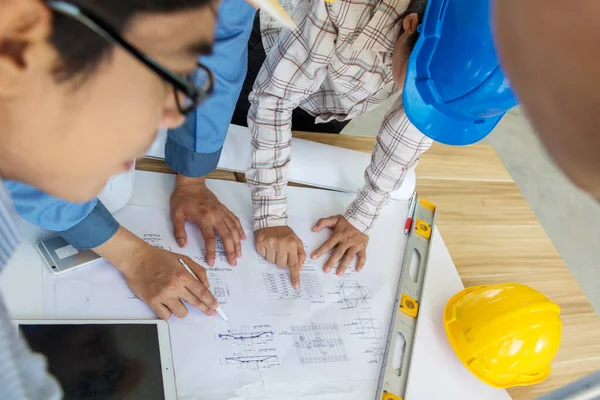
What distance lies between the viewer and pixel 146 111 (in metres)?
0.33

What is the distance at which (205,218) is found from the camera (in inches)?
31.1

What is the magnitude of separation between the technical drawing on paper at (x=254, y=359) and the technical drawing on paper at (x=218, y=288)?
0.27 feet

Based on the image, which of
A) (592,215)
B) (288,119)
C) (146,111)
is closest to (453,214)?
(288,119)

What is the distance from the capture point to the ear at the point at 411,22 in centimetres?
69

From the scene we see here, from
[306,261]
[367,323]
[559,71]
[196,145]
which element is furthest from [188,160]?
[559,71]

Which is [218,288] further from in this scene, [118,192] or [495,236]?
[495,236]

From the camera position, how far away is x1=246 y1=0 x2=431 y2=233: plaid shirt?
77cm

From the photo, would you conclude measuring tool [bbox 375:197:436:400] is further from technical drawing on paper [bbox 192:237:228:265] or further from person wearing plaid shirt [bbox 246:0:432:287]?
technical drawing on paper [bbox 192:237:228:265]

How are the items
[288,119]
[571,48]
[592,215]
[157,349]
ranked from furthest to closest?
[592,215]
[288,119]
[157,349]
[571,48]

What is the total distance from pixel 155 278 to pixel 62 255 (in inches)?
4.7

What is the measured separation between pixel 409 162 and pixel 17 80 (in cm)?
71

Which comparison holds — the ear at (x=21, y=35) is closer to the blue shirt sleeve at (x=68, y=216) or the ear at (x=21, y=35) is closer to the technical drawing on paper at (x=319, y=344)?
the blue shirt sleeve at (x=68, y=216)

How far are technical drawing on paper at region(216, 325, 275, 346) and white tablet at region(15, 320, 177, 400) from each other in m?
0.09

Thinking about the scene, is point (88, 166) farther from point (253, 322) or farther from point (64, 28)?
point (253, 322)
